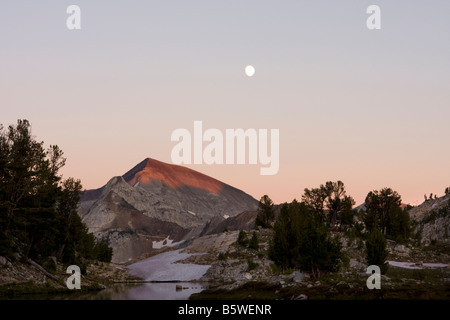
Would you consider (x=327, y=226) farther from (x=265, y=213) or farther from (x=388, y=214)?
(x=265, y=213)

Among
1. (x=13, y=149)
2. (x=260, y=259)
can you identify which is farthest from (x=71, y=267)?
(x=260, y=259)

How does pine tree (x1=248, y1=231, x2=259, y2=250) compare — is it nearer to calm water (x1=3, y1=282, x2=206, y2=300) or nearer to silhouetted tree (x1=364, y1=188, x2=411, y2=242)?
silhouetted tree (x1=364, y1=188, x2=411, y2=242)

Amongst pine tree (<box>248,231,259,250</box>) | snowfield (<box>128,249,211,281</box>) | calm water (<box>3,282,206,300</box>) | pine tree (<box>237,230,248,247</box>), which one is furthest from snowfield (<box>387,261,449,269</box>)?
calm water (<box>3,282,206,300</box>)

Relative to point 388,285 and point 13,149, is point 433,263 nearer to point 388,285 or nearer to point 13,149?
point 388,285

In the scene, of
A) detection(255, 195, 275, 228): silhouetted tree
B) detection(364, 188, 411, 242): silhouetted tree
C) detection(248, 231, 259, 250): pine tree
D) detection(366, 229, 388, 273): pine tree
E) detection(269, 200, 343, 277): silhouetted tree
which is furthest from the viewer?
detection(255, 195, 275, 228): silhouetted tree

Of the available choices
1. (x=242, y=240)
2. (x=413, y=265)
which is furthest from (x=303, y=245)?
(x=242, y=240)

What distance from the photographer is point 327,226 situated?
106 m

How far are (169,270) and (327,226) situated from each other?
3414 cm

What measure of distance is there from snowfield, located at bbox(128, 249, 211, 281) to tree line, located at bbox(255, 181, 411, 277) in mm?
17457

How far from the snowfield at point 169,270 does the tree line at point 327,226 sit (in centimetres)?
1746

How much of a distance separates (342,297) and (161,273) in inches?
2318

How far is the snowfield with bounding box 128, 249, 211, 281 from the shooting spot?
90250 millimetres

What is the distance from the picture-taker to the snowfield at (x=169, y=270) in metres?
90.2

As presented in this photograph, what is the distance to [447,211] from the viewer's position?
488 feet
